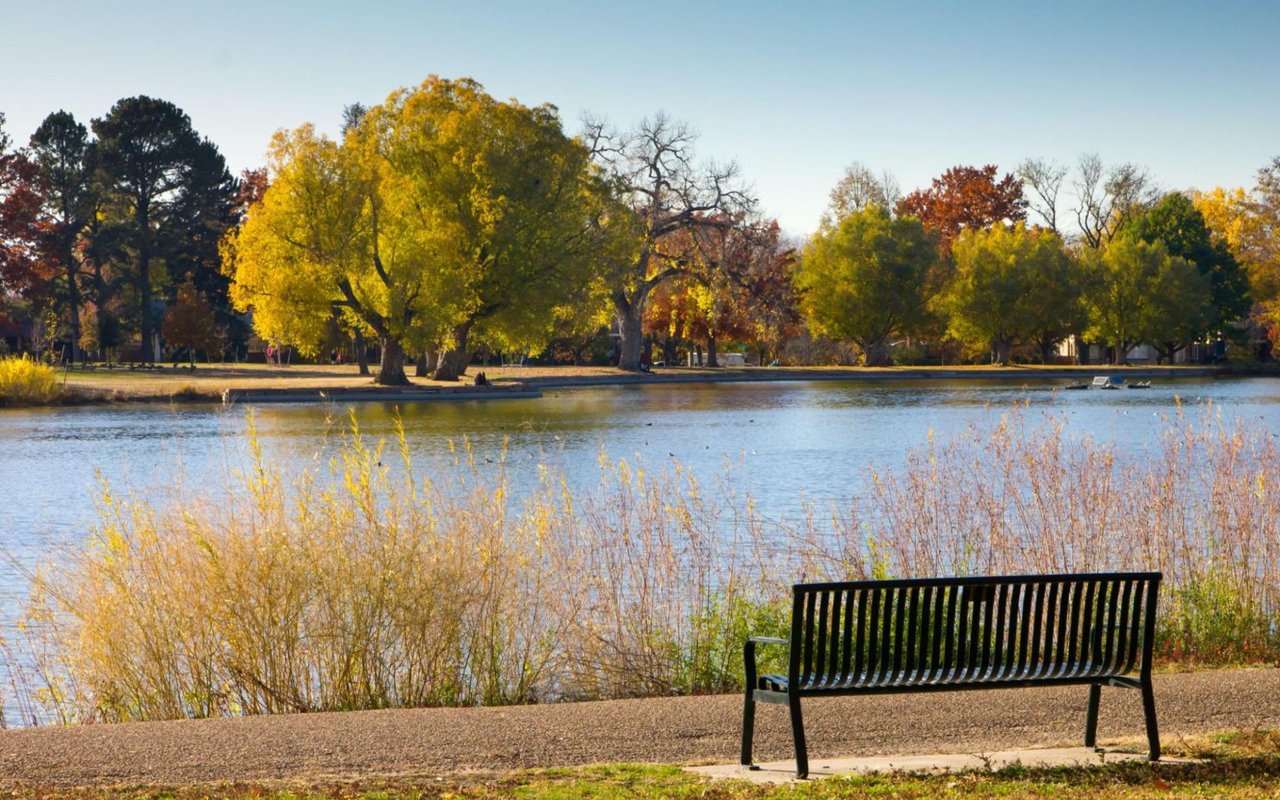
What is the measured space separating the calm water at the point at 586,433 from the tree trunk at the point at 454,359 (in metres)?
5.47

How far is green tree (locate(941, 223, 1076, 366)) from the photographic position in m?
94.6

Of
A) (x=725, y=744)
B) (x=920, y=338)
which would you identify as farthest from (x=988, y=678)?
(x=920, y=338)

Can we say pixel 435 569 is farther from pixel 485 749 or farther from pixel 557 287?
pixel 557 287

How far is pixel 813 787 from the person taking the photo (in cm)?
716

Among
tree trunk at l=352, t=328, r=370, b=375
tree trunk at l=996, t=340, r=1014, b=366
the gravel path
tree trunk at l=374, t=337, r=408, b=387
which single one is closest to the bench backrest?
the gravel path

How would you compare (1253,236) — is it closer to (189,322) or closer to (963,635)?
(189,322)

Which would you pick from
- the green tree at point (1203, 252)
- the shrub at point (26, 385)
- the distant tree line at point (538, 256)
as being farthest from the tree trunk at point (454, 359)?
the green tree at point (1203, 252)

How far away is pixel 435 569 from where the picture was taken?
11.2m

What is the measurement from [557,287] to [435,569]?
186ft

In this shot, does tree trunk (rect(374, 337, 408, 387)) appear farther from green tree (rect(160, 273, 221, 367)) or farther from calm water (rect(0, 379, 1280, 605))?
green tree (rect(160, 273, 221, 367))

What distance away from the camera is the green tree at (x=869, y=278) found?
307 ft

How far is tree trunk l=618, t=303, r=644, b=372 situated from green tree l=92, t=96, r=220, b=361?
25.8m

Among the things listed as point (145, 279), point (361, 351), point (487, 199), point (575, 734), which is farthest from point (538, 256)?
point (575, 734)

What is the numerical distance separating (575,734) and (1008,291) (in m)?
89.3
